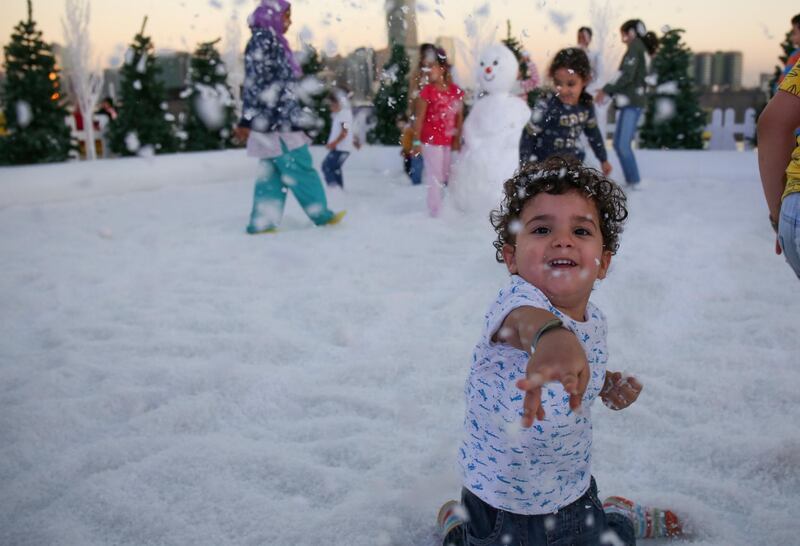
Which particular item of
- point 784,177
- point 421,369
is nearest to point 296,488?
point 421,369

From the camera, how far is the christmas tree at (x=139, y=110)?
1165 cm

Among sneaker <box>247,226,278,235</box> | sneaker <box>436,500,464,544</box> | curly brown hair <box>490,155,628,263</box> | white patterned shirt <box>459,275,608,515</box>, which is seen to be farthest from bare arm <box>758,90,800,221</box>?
sneaker <box>247,226,278,235</box>

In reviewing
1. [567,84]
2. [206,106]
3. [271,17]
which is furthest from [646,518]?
[206,106]

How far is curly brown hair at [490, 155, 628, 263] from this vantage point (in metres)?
1.54

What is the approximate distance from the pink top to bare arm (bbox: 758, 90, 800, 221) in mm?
4556

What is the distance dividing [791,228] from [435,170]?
476 centimetres

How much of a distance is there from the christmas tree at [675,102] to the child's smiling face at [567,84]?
756 cm

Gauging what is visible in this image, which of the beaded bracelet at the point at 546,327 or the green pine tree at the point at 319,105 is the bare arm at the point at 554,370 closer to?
the beaded bracelet at the point at 546,327

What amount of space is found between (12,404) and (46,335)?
2.78 feet

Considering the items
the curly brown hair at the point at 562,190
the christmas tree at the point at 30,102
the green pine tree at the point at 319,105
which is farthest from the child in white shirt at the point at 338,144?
the curly brown hair at the point at 562,190

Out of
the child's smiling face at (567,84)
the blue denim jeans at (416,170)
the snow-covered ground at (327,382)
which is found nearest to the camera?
the snow-covered ground at (327,382)

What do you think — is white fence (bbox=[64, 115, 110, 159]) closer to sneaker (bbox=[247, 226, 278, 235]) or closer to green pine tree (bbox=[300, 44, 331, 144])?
green pine tree (bbox=[300, 44, 331, 144])

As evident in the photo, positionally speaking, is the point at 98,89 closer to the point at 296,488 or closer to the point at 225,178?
the point at 225,178

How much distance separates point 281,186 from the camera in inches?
232
